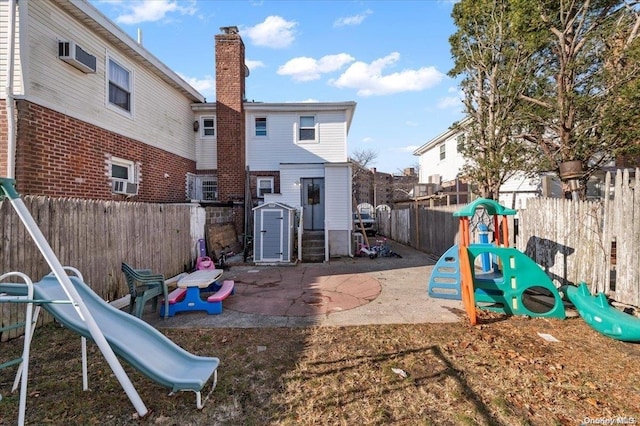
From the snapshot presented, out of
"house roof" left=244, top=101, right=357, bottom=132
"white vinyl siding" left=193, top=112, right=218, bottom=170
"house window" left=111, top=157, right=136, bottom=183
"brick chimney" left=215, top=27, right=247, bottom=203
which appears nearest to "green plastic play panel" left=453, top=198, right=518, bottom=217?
"house roof" left=244, top=101, right=357, bottom=132

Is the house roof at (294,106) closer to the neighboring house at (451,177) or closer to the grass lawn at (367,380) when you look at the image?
the neighboring house at (451,177)

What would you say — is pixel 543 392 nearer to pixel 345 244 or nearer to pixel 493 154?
pixel 493 154

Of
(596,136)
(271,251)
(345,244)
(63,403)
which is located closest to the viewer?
(63,403)

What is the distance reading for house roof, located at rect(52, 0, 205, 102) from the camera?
292 inches

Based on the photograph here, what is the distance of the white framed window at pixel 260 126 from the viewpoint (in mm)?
13992

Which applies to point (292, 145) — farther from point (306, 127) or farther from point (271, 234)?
point (271, 234)

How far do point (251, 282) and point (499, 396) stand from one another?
626 centimetres

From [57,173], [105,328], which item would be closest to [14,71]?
[57,173]

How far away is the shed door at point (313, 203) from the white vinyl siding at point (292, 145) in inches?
49.7

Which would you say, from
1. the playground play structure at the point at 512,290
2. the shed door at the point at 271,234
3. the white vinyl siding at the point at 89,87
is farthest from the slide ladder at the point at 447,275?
the white vinyl siding at the point at 89,87

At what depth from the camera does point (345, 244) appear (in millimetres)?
12266

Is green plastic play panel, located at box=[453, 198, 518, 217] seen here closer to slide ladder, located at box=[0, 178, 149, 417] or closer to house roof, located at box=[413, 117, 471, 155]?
slide ladder, located at box=[0, 178, 149, 417]

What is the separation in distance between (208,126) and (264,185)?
12.8 ft

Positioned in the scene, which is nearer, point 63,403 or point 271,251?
point 63,403
